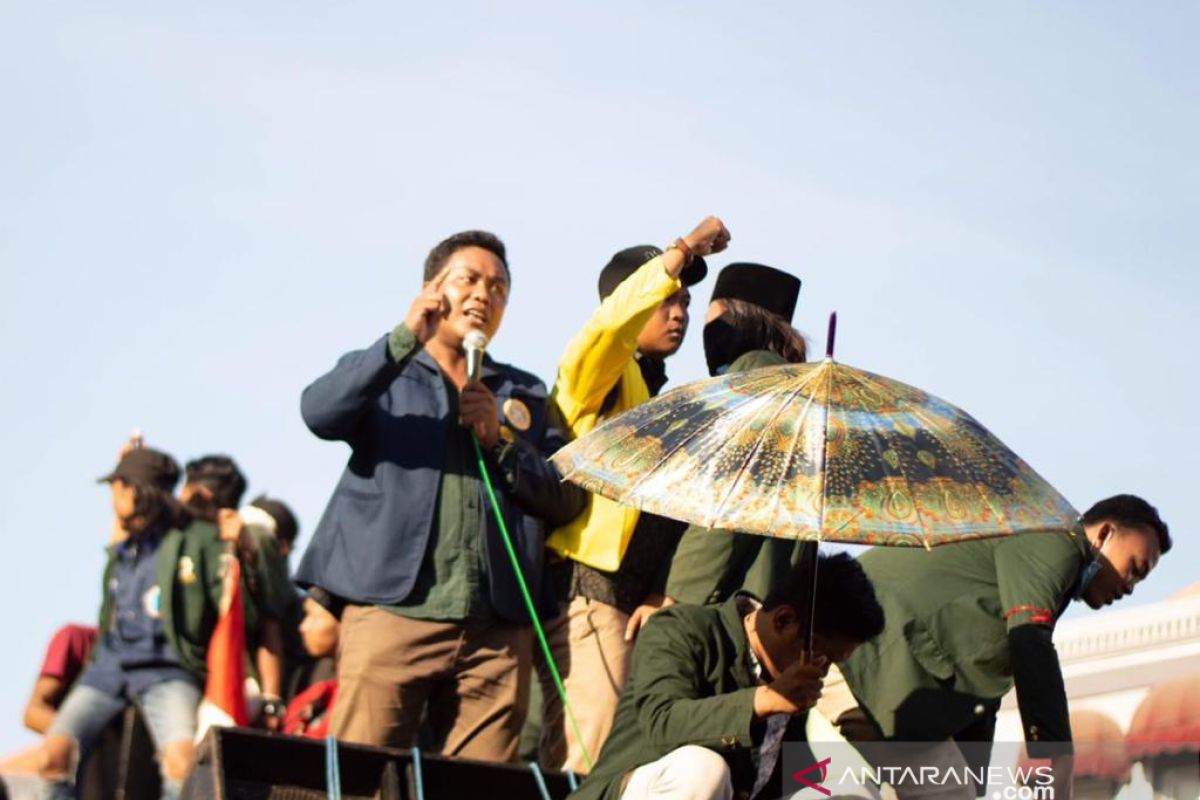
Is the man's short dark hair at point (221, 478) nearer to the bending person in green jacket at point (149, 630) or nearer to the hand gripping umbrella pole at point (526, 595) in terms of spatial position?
the bending person in green jacket at point (149, 630)

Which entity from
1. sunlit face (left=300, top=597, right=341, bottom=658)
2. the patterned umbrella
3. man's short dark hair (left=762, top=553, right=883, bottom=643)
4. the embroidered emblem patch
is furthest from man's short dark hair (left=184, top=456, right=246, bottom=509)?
man's short dark hair (left=762, top=553, right=883, bottom=643)

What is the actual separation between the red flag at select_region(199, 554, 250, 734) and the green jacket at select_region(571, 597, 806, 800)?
2.48 metres

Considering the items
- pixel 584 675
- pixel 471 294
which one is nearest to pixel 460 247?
pixel 471 294

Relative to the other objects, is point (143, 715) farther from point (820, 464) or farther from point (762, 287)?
point (820, 464)

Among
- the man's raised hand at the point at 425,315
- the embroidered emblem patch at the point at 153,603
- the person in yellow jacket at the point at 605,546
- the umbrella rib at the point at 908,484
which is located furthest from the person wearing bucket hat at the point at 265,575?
the umbrella rib at the point at 908,484

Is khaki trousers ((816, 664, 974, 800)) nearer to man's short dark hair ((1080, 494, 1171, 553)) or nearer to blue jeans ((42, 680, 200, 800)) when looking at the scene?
man's short dark hair ((1080, 494, 1171, 553))

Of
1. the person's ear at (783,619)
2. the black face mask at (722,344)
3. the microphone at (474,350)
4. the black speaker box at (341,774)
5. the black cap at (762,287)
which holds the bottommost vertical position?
the black speaker box at (341,774)

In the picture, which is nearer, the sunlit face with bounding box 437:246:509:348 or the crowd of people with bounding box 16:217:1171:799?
the crowd of people with bounding box 16:217:1171:799

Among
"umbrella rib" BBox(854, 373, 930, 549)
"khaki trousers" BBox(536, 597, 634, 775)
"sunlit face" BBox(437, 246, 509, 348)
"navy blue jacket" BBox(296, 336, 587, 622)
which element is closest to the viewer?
"umbrella rib" BBox(854, 373, 930, 549)

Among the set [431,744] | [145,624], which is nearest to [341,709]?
[431,744]

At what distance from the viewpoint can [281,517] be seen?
1066 cm

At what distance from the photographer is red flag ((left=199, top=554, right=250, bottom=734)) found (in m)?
8.72

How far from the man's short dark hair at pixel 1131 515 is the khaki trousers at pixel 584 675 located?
169 centimetres

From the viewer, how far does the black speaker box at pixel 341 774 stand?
7000 millimetres
